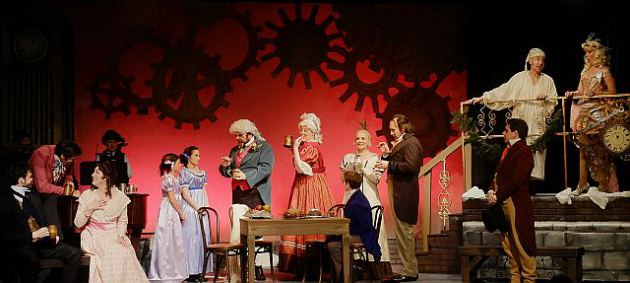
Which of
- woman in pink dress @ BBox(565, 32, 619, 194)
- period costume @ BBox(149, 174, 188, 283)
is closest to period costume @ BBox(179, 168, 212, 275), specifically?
period costume @ BBox(149, 174, 188, 283)

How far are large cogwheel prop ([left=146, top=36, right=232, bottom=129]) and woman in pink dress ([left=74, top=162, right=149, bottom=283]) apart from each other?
10.1 feet

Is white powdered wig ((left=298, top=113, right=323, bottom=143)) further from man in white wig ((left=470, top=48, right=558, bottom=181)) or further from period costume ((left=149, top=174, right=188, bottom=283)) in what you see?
man in white wig ((left=470, top=48, right=558, bottom=181))

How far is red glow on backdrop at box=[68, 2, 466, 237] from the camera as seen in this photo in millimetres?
10539

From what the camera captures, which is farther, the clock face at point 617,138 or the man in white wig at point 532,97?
the man in white wig at point 532,97

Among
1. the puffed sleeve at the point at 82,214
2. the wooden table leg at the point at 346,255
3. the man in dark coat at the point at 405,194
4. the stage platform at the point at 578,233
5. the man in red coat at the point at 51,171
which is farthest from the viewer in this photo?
the man in dark coat at the point at 405,194

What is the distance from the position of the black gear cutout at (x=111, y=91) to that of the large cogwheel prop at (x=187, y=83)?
337 millimetres

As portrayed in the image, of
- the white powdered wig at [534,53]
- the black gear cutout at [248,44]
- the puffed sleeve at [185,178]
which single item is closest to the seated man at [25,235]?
the puffed sleeve at [185,178]

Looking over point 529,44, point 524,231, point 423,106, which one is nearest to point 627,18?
point 529,44

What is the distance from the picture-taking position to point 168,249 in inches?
333

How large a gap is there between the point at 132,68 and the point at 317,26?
97.2 inches

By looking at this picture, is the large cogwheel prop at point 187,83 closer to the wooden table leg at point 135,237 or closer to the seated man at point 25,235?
the wooden table leg at point 135,237

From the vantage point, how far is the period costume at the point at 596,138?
866 centimetres

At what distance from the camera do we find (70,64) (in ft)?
34.1

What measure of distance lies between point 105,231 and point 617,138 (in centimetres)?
522
